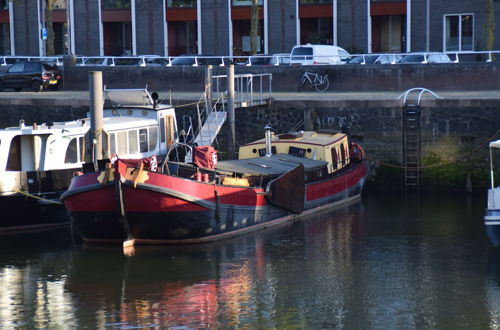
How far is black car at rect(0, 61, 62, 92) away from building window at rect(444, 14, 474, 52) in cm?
2021

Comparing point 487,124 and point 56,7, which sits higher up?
point 56,7

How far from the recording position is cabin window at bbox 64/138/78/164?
2723cm

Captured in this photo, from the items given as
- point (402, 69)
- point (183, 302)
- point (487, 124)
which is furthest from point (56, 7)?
point (183, 302)

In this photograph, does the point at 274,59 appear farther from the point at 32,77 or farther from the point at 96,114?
the point at 96,114

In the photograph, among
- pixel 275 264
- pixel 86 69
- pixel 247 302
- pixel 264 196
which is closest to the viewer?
pixel 247 302

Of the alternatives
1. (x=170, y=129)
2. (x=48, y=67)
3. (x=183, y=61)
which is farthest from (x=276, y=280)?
(x=183, y=61)

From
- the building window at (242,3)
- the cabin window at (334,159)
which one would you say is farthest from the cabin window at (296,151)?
the building window at (242,3)

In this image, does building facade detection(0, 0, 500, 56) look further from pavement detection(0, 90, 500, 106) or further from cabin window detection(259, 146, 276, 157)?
cabin window detection(259, 146, 276, 157)

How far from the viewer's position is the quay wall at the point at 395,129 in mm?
32688

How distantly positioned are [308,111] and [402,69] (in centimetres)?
482

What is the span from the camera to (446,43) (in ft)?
172

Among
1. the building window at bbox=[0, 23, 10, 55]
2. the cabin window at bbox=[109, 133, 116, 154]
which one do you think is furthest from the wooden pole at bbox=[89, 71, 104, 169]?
the building window at bbox=[0, 23, 10, 55]

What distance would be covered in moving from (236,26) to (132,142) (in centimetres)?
2953

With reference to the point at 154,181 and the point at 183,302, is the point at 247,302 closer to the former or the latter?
the point at 183,302
